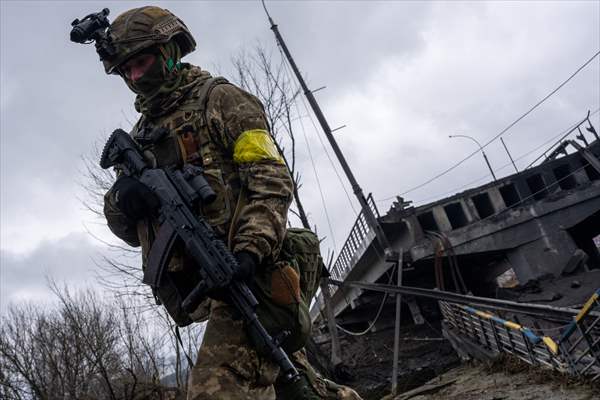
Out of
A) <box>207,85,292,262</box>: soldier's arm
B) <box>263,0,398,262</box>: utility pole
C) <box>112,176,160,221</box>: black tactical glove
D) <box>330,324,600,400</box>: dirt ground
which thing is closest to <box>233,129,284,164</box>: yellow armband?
<box>207,85,292,262</box>: soldier's arm

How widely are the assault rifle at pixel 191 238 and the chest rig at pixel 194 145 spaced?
0.09 m

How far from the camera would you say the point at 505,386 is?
6344mm

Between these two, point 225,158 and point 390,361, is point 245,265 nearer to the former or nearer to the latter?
point 225,158

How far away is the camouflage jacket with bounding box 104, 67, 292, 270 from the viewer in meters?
2.26

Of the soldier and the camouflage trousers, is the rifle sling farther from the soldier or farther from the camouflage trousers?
the camouflage trousers

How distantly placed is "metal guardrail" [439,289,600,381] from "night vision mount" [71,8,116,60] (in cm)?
363

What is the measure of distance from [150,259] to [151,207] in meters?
0.24

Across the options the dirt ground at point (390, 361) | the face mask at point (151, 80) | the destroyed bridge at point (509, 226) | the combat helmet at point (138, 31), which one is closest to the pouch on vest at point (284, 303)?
the face mask at point (151, 80)

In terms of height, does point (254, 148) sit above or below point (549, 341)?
above

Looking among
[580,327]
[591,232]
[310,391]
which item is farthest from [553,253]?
[310,391]

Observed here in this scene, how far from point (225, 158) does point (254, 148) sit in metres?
0.23

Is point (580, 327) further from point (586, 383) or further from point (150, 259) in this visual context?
point (150, 259)

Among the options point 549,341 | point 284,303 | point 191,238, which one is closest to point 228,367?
point 284,303

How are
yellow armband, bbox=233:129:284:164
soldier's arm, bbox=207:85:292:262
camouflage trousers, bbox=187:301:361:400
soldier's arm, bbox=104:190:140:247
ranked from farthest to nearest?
soldier's arm, bbox=104:190:140:247 < yellow armband, bbox=233:129:284:164 < soldier's arm, bbox=207:85:292:262 < camouflage trousers, bbox=187:301:361:400
